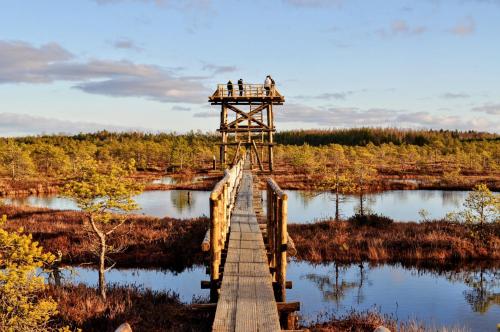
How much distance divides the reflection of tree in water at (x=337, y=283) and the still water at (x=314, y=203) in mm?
→ 9744

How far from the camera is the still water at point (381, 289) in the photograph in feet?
43.5

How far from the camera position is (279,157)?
95.1 meters

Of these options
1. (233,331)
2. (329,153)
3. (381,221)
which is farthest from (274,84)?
(329,153)

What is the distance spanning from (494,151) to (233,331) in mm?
87065

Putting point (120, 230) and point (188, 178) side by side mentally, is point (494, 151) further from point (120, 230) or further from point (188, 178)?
point (120, 230)

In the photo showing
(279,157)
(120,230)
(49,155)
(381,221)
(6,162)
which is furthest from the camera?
(279,157)

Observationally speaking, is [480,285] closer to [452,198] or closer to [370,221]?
[370,221]

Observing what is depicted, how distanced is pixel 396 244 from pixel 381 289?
525 cm

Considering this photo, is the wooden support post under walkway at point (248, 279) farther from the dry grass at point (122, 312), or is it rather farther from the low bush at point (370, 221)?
the low bush at point (370, 221)

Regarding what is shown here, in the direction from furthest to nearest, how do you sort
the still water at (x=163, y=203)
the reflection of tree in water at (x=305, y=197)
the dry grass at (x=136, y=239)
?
1. the reflection of tree in water at (x=305, y=197)
2. the still water at (x=163, y=203)
3. the dry grass at (x=136, y=239)

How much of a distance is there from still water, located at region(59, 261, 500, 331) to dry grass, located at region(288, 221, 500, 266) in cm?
93

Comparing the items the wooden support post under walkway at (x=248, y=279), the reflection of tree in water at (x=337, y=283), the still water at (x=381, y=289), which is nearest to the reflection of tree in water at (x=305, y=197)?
the reflection of tree in water at (x=337, y=283)

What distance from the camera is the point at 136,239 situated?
2033 cm

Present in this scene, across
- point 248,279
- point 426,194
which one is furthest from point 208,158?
point 248,279
